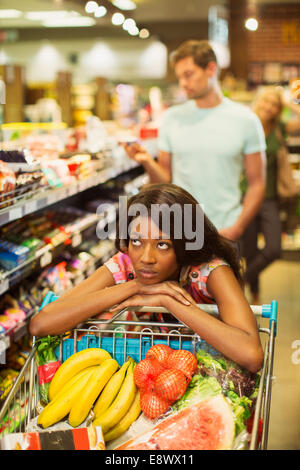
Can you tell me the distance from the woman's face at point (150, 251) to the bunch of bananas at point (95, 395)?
0.29 m

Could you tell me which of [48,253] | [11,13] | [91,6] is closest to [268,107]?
[91,6]

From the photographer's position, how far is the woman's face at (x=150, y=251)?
1.85m

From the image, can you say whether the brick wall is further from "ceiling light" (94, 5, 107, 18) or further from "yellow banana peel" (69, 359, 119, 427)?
"yellow banana peel" (69, 359, 119, 427)

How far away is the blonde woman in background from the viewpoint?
5062 mm

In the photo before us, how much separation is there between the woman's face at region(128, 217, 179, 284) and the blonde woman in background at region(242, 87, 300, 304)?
3.21 meters

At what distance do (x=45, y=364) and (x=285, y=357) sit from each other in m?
2.59

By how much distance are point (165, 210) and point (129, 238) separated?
0.20m

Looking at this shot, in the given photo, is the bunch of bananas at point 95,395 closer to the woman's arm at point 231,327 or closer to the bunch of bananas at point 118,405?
the bunch of bananas at point 118,405

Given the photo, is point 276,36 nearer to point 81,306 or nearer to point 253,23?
point 253,23

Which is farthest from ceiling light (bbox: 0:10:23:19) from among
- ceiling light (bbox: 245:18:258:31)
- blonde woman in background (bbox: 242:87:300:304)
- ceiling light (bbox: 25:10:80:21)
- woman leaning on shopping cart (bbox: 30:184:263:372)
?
woman leaning on shopping cart (bbox: 30:184:263:372)

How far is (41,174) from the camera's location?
3014 mm
